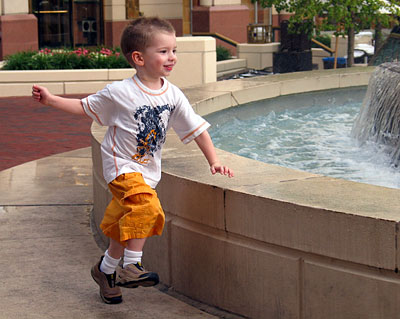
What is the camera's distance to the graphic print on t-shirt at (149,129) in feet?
13.2

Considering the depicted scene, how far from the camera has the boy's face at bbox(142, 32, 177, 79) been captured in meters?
3.97

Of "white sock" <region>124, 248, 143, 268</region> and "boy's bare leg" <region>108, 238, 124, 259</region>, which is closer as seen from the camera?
"white sock" <region>124, 248, 143, 268</region>

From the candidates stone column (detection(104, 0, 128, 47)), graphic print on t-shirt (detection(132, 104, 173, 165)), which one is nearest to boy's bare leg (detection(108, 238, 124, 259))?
graphic print on t-shirt (detection(132, 104, 173, 165))

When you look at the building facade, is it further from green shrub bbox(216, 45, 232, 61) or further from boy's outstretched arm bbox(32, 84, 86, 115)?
boy's outstretched arm bbox(32, 84, 86, 115)

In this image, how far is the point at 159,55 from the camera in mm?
3980

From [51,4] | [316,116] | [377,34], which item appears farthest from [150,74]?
[51,4]

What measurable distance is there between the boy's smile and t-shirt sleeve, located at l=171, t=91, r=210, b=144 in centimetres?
21

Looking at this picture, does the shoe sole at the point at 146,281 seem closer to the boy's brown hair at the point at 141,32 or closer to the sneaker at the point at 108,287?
the sneaker at the point at 108,287

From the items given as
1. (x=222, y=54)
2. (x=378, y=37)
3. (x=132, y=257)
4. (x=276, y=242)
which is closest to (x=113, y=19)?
(x=222, y=54)

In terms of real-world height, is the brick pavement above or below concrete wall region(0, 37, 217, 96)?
below

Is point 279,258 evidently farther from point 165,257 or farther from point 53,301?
point 53,301

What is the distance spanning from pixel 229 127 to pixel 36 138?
334cm

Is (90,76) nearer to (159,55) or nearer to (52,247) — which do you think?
(52,247)

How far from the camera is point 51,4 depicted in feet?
88.0
